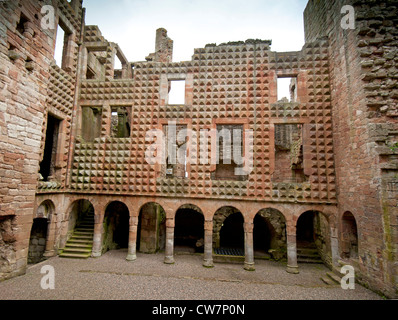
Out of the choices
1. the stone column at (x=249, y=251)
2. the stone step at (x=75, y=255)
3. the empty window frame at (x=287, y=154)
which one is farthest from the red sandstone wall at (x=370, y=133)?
the stone step at (x=75, y=255)

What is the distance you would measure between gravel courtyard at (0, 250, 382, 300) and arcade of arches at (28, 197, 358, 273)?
60 centimetres

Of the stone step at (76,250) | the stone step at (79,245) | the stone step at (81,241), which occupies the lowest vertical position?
the stone step at (76,250)

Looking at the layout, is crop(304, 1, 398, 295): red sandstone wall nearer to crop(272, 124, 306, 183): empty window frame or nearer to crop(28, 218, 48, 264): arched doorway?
crop(272, 124, 306, 183): empty window frame

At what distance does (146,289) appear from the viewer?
21.7 ft

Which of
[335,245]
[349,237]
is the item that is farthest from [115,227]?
[349,237]

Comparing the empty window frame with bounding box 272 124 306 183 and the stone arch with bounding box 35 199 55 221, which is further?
the empty window frame with bounding box 272 124 306 183

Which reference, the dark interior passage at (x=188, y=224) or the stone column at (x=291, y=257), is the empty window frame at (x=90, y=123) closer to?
the dark interior passage at (x=188, y=224)

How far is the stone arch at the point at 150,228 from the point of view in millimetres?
10844

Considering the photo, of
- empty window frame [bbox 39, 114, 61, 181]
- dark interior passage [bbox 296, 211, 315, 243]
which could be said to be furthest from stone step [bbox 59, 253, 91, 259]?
dark interior passage [bbox 296, 211, 315, 243]

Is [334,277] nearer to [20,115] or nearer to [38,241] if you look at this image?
[20,115]

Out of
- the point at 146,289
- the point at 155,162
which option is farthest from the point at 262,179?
the point at 146,289

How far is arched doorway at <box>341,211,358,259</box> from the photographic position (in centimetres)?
791

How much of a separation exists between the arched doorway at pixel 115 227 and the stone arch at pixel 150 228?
4.15 feet

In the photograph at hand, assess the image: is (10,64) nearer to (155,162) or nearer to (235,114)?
(155,162)
